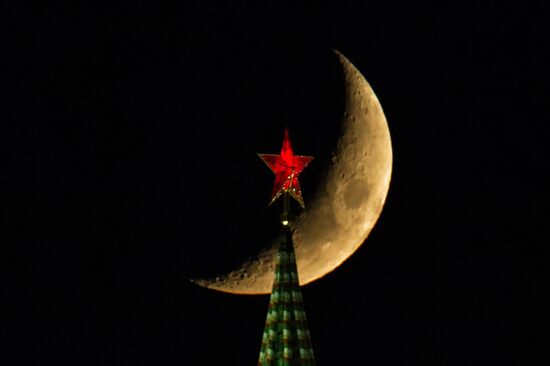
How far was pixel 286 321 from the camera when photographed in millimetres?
8039

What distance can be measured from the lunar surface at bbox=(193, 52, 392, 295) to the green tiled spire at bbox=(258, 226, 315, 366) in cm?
38

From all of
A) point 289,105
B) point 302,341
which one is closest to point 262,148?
point 289,105

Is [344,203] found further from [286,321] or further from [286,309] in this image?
[286,321]

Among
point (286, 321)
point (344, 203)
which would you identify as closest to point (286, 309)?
point (286, 321)

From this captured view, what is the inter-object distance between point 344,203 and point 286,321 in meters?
1.51

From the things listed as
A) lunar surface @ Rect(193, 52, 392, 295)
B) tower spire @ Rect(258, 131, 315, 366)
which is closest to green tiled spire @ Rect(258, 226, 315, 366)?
tower spire @ Rect(258, 131, 315, 366)

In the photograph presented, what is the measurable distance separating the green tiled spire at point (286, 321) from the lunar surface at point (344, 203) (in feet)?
1.23

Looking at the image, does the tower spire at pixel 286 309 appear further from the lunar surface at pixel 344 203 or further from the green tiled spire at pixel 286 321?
the lunar surface at pixel 344 203

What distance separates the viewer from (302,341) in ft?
26.2

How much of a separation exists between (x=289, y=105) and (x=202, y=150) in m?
1.04

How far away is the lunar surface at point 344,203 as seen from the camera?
8.61 metres

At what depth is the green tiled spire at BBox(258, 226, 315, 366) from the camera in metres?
7.96

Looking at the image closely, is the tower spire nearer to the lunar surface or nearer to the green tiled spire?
the green tiled spire

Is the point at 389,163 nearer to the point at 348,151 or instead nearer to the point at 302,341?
the point at 348,151
